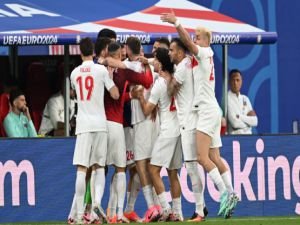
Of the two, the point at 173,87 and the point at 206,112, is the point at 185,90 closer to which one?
the point at 173,87

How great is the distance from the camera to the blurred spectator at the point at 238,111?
2475 centimetres

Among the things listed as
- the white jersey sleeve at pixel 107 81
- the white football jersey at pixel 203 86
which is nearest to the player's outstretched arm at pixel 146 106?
the white football jersey at pixel 203 86

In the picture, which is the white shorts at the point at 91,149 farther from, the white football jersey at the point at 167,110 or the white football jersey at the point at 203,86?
the white football jersey at the point at 203,86

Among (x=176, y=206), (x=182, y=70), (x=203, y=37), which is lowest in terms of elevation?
(x=176, y=206)

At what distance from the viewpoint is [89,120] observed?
773 inches

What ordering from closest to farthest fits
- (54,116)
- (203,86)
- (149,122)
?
1. (203,86)
2. (149,122)
3. (54,116)

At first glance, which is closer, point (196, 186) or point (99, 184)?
point (99, 184)

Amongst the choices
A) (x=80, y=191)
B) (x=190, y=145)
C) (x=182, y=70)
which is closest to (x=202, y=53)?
(x=182, y=70)

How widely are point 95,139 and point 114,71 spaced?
3.05ft

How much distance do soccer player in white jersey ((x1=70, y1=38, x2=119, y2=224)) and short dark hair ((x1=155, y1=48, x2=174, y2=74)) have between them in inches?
34.9

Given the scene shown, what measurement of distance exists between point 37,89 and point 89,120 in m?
6.25

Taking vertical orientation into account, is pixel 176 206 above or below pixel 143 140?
below

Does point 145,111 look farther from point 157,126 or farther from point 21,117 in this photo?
point 21,117

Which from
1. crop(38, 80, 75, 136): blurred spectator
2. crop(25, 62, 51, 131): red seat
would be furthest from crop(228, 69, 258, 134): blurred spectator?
crop(25, 62, 51, 131): red seat
